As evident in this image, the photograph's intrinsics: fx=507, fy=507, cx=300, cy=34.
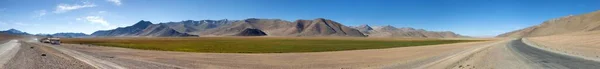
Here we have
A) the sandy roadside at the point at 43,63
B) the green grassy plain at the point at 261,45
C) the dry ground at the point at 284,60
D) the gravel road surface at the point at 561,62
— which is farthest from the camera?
the green grassy plain at the point at 261,45

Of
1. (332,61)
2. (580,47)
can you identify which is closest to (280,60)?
(332,61)

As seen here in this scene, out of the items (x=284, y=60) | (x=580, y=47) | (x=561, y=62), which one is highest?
(x=580, y=47)

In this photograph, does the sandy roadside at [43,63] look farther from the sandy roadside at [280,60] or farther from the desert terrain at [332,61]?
the sandy roadside at [280,60]

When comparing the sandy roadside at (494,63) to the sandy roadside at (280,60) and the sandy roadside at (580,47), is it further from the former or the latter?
the sandy roadside at (580,47)

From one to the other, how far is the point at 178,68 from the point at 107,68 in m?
4.19

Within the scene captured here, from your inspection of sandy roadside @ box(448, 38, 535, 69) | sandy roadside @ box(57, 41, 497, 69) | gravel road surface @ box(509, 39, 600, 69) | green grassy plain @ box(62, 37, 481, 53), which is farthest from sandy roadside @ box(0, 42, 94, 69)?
gravel road surface @ box(509, 39, 600, 69)

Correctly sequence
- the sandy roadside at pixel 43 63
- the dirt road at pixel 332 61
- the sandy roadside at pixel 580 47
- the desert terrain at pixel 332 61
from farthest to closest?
the sandy roadside at pixel 580 47 < the sandy roadside at pixel 43 63 < the desert terrain at pixel 332 61 < the dirt road at pixel 332 61

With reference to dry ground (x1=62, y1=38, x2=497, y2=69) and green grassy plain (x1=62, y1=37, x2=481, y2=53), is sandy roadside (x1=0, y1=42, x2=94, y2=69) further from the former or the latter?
green grassy plain (x1=62, y1=37, x2=481, y2=53)

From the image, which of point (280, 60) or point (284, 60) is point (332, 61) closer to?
point (284, 60)

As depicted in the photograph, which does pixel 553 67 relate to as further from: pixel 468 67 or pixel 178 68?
pixel 178 68

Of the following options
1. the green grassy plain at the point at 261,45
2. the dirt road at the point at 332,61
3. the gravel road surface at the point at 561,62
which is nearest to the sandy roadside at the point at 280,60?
the dirt road at the point at 332,61

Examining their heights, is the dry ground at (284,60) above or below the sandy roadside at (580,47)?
below

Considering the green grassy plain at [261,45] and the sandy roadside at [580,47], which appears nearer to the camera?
the sandy roadside at [580,47]

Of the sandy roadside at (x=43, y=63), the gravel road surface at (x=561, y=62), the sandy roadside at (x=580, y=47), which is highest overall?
the sandy roadside at (x=580, y=47)
